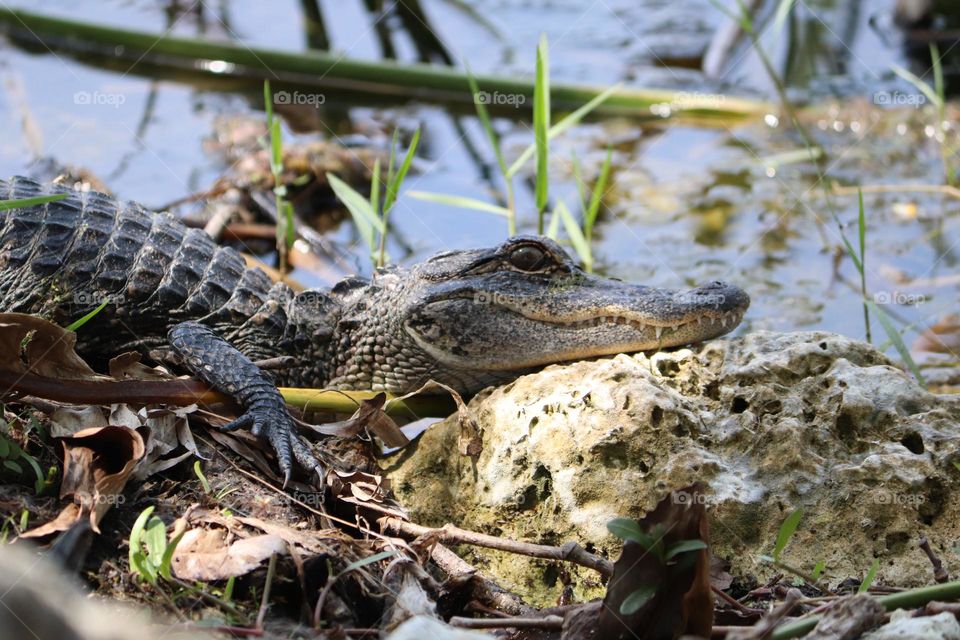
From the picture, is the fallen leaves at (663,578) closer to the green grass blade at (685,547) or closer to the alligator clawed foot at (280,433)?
the green grass blade at (685,547)

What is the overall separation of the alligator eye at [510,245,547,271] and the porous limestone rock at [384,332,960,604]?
603mm

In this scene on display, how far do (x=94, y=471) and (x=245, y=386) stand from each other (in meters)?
0.91

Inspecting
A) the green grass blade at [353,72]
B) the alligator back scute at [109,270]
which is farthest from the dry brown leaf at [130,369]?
the green grass blade at [353,72]

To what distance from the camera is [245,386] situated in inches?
157

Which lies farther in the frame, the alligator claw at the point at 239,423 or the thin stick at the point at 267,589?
the alligator claw at the point at 239,423

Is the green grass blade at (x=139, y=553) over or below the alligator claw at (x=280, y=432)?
below

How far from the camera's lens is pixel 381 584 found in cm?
304

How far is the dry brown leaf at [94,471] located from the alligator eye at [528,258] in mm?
1767

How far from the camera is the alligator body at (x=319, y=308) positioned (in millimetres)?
4082

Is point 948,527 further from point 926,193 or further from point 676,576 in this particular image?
point 926,193

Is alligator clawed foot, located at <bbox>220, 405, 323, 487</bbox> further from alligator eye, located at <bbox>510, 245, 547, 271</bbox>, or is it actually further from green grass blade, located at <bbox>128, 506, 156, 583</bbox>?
alligator eye, located at <bbox>510, 245, 547, 271</bbox>

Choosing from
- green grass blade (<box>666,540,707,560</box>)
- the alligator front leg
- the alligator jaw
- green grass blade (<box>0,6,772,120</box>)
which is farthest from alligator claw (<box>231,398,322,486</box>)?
green grass blade (<box>0,6,772,120</box>)

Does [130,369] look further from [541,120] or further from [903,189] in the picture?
[903,189]

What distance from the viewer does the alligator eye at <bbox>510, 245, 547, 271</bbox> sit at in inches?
172
